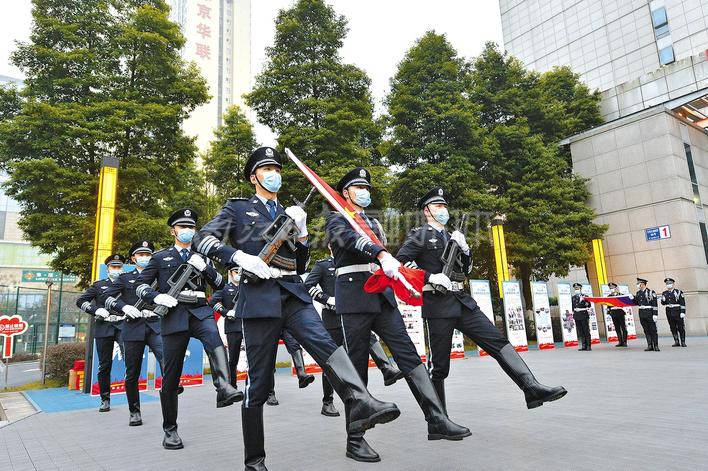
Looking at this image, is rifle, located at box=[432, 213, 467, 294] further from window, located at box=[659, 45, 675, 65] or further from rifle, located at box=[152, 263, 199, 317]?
window, located at box=[659, 45, 675, 65]

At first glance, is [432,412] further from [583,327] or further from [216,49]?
[216,49]

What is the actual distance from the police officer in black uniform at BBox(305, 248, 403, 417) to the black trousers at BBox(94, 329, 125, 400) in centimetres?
349

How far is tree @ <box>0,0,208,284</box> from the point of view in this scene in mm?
14805

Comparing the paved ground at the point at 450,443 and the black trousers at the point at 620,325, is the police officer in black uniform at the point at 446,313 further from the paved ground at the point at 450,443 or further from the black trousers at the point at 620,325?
the black trousers at the point at 620,325

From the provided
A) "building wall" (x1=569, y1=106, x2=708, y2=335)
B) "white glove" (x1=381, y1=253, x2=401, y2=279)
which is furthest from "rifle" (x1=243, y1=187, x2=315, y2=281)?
"building wall" (x1=569, y1=106, x2=708, y2=335)

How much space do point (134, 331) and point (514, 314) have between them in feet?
40.8

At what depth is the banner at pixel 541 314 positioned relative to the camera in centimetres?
1669

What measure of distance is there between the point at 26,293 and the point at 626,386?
20.8 metres

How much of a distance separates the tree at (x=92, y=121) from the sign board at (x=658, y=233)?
20.3 metres

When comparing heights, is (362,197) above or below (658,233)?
below

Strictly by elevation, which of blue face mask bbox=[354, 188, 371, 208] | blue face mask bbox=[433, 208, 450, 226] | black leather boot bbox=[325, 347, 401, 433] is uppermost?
blue face mask bbox=[354, 188, 371, 208]

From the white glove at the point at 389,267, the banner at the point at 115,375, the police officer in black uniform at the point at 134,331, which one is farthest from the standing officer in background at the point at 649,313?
the banner at the point at 115,375

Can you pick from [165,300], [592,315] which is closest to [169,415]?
[165,300]

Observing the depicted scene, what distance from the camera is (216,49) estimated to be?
76.7 m
